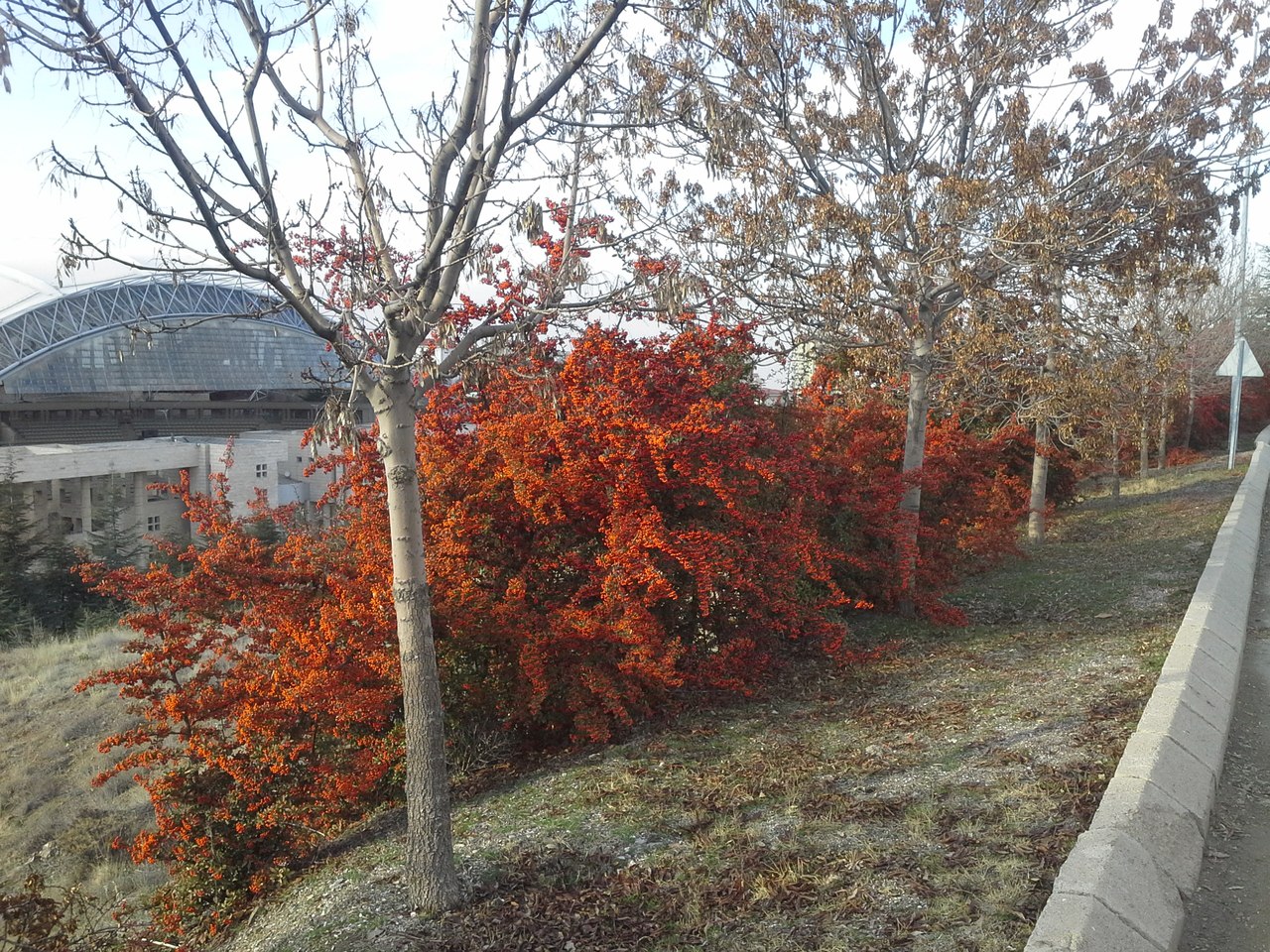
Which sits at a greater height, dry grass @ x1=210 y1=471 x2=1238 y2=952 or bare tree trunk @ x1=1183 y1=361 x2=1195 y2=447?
bare tree trunk @ x1=1183 y1=361 x2=1195 y2=447

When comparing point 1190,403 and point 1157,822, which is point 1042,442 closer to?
point 1157,822

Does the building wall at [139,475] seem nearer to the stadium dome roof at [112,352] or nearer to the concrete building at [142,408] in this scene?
the concrete building at [142,408]

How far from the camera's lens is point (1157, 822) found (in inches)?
152

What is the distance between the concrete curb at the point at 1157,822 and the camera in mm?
3119

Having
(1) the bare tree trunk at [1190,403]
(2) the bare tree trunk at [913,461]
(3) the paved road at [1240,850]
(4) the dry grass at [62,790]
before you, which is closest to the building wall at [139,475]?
(4) the dry grass at [62,790]

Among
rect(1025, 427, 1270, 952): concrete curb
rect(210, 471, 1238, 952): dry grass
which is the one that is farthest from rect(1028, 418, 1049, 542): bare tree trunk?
rect(1025, 427, 1270, 952): concrete curb

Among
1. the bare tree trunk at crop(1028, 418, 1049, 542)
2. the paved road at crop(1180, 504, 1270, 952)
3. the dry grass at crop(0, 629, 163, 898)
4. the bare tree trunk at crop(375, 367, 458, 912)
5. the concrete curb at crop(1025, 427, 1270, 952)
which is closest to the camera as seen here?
the concrete curb at crop(1025, 427, 1270, 952)

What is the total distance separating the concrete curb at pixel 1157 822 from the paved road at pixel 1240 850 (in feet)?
0.29

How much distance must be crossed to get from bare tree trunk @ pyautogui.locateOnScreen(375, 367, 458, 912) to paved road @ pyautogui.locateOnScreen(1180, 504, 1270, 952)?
10.4ft

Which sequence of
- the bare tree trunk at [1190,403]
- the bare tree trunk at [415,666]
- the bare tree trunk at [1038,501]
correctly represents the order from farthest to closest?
the bare tree trunk at [1190,403]
the bare tree trunk at [1038,501]
the bare tree trunk at [415,666]

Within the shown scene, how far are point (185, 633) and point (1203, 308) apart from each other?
30.5 m

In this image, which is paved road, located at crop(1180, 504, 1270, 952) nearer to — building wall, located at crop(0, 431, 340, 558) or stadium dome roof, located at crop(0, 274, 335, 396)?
building wall, located at crop(0, 431, 340, 558)

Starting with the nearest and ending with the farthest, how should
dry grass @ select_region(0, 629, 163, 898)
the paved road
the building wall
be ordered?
the paved road, dry grass @ select_region(0, 629, 163, 898), the building wall

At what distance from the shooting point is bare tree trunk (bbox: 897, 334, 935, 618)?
32.3 ft
